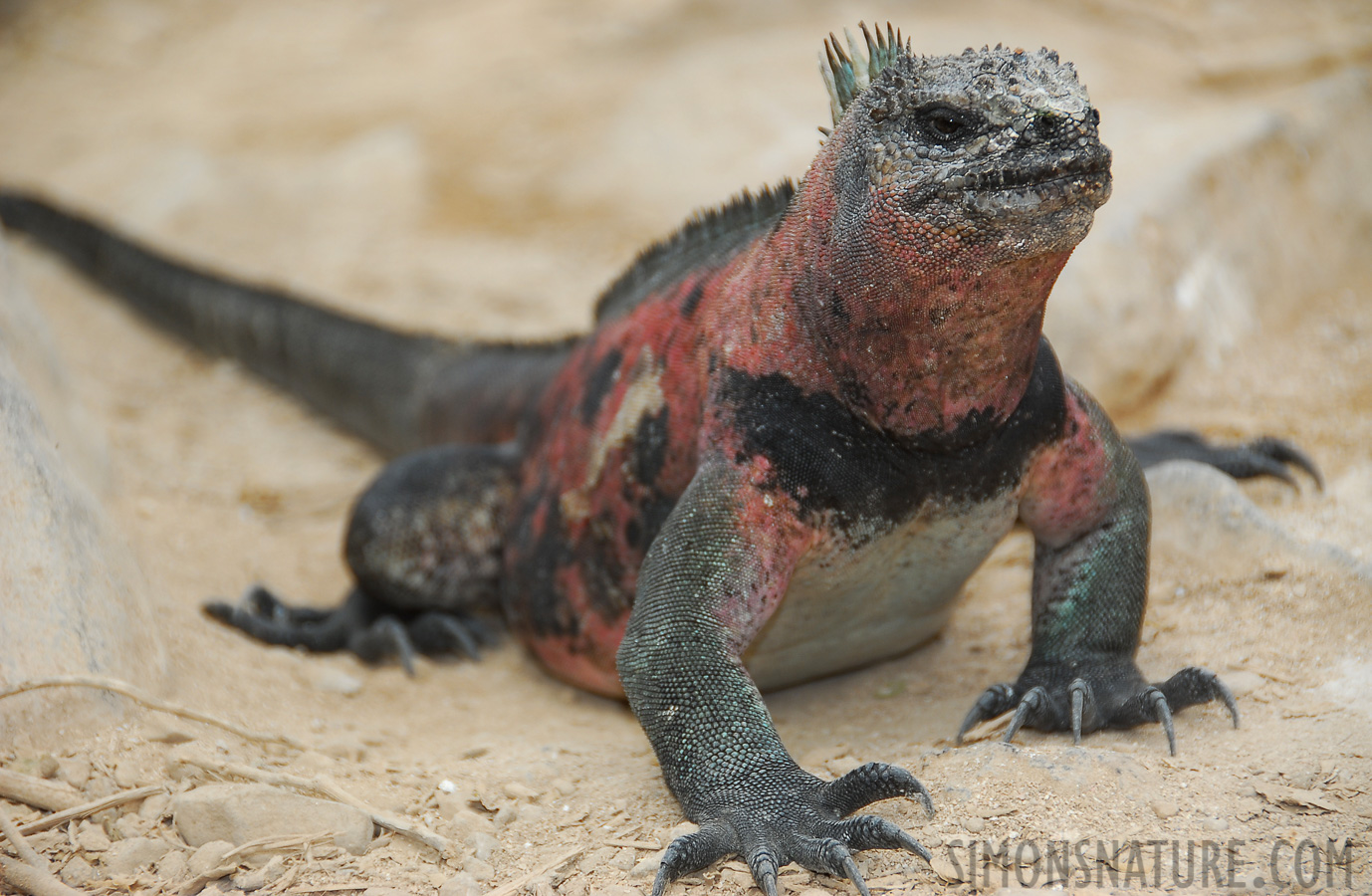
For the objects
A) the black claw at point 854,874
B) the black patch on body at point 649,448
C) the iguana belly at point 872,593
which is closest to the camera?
the black claw at point 854,874

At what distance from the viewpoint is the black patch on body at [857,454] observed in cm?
312

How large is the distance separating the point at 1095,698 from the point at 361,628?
295cm

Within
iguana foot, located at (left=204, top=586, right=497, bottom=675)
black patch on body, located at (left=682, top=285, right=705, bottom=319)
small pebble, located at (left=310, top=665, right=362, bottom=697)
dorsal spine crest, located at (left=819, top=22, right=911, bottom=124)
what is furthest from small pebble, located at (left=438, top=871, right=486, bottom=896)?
dorsal spine crest, located at (left=819, top=22, right=911, bottom=124)

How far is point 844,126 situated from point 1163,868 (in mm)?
1929

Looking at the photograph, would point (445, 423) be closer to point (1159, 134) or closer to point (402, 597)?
point (402, 597)

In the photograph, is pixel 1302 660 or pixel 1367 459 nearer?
pixel 1302 660

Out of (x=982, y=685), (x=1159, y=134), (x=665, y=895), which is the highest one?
(x=1159, y=134)

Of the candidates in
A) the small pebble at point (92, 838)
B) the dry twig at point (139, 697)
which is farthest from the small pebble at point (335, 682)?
the small pebble at point (92, 838)

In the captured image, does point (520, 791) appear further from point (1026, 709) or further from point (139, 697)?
point (1026, 709)

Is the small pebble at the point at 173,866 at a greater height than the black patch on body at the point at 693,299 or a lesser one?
lesser

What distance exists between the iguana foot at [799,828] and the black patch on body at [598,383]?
1631mm

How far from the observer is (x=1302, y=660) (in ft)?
11.0

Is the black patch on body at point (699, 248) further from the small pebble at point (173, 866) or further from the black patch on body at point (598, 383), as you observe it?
the small pebble at point (173, 866)

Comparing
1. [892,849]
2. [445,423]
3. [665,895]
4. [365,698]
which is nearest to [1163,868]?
[892,849]
